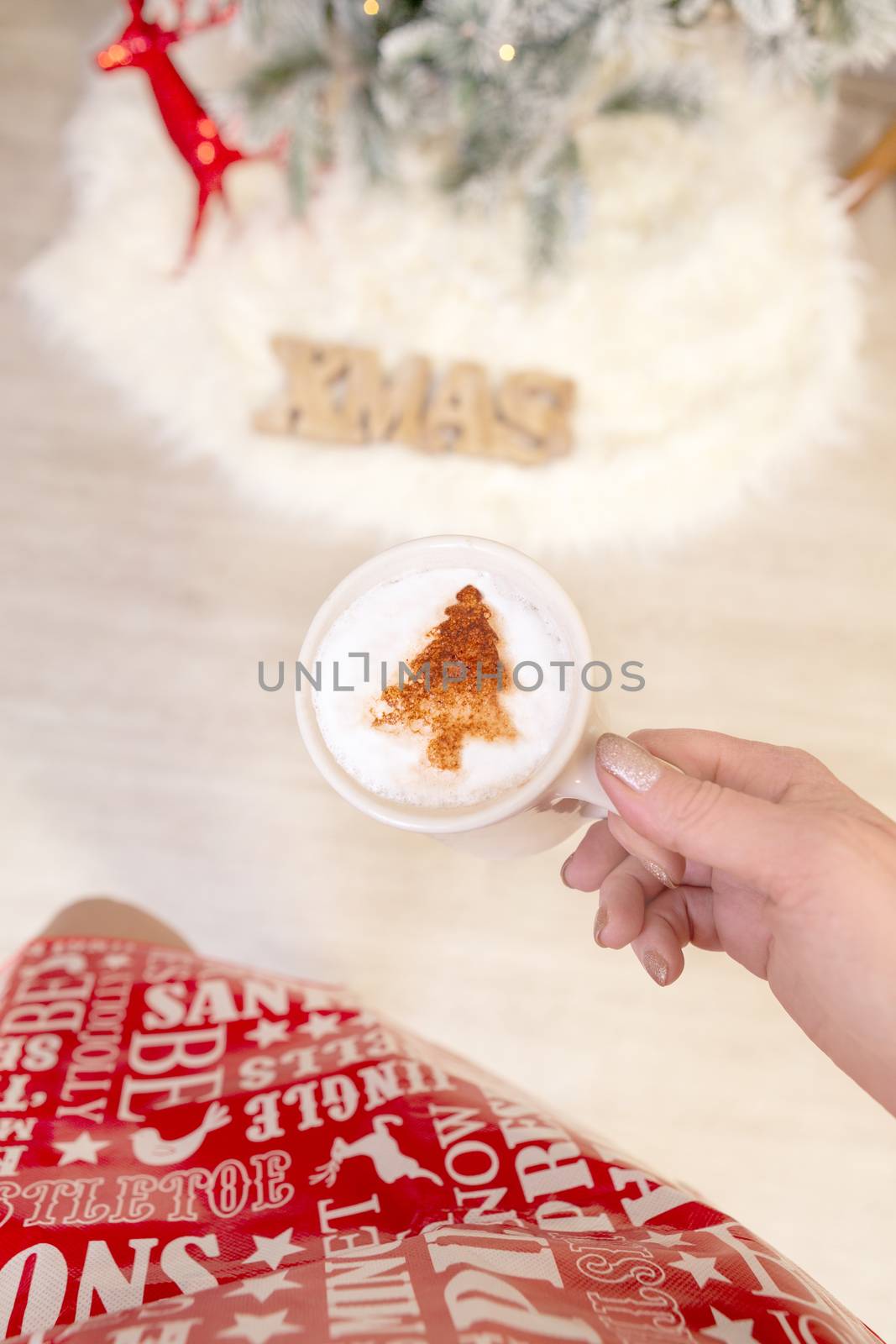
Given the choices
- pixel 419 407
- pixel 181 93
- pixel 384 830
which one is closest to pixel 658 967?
pixel 384 830

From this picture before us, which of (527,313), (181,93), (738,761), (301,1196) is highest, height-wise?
(181,93)

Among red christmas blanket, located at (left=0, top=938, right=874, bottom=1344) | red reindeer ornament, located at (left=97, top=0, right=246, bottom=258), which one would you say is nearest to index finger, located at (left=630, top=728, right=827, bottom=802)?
red christmas blanket, located at (left=0, top=938, right=874, bottom=1344)

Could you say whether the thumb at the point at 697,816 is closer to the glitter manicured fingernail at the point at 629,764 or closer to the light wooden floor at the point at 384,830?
the glitter manicured fingernail at the point at 629,764

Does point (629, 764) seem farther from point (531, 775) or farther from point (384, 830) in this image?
point (384, 830)

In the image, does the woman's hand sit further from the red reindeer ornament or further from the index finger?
the red reindeer ornament

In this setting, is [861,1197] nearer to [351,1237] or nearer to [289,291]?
[351,1237]

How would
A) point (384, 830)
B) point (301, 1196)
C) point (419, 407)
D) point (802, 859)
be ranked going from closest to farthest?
point (802, 859)
point (301, 1196)
point (384, 830)
point (419, 407)

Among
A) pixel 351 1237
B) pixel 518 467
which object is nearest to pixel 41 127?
pixel 518 467
